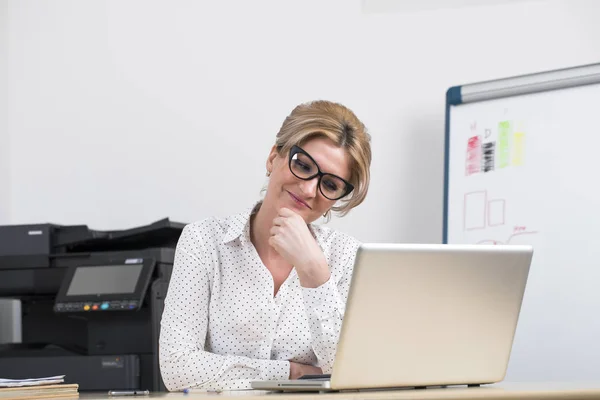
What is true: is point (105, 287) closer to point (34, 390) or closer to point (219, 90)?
point (219, 90)

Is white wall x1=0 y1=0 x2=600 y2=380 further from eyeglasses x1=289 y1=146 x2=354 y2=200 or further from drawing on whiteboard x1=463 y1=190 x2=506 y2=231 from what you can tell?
eyeglasses x1=289 y1=146 x2=354 y2=200

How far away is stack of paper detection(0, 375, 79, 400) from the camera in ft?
4.35

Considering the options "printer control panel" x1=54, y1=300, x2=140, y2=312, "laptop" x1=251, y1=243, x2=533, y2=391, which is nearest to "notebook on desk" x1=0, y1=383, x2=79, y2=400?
"laptop" x1=251, y1=243, x2=533, y2=391

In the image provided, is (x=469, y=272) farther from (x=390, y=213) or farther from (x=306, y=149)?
(x=390, y=213)

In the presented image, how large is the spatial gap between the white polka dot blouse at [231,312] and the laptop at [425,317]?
1.54ft

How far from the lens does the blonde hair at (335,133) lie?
1920 mm

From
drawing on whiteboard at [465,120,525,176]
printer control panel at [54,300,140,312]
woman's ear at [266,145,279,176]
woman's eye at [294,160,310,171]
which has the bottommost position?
printer control panel at [54,300,140,312]

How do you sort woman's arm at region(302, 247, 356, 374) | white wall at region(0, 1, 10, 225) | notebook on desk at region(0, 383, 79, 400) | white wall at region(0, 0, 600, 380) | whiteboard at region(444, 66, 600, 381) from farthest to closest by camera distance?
white wall at region(0, 1, 10, 225) < white wall at region(0, 0, 600, 380) < whiteboard at region(444, 66, 600, 381) < woman's arm at region(302, 247, 356, 374) < notebook on desk at region(0, 383, 79, 400)

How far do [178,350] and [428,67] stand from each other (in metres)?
1.94

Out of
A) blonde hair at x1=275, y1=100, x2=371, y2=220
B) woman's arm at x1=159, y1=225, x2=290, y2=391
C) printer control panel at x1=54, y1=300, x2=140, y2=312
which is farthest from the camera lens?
printer control panel at x1=54, y1=300, x2=140, y2=312

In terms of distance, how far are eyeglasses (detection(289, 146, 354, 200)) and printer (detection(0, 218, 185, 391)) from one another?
37.7 inches

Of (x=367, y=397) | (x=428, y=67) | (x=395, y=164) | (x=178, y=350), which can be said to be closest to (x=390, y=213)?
(x=395, y=164)

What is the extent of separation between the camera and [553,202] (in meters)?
2.97

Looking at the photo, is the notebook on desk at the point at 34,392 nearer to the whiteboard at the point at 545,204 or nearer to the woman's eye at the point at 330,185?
the woman's eye at the point at 330,185
